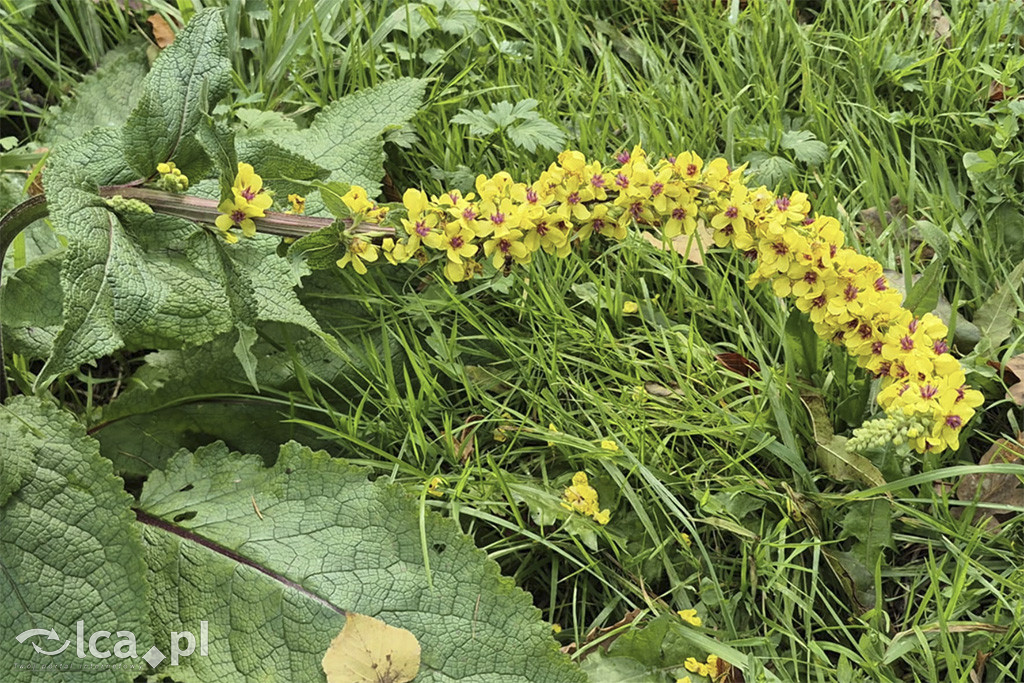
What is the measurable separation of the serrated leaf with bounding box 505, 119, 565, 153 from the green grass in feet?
0.22

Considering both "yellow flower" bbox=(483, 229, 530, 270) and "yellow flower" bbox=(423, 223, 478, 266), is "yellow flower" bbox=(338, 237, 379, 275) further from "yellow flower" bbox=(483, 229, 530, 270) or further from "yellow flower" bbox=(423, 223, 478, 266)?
"yellow flower" bbox=(483, 229, 530, 270)

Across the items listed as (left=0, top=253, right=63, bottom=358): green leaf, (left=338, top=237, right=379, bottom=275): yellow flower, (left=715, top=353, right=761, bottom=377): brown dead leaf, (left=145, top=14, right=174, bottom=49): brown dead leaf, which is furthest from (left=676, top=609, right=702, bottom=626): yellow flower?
(left=145, top=14, right=174, bottom=49): brown dead leaf

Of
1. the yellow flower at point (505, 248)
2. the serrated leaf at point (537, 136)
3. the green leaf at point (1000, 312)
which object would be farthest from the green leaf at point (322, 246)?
the green leaf at point (1000, 312)

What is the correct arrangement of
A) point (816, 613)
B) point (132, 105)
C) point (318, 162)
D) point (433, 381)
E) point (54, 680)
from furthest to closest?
1. point (132, 105)
2. point (318, 162)
3. point (433, 381)
4. point (816, 613)
5. point (54, 680)

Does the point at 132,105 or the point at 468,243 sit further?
the point at 132,105

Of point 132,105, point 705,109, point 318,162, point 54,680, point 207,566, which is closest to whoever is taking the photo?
point 54,680

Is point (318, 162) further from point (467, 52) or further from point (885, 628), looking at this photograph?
point (885, 628)

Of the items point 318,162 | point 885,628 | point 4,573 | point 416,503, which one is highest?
point 318,162

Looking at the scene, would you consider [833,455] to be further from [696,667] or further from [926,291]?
[696,667]

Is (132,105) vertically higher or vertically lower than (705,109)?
higher

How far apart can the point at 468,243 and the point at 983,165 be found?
5.01 feet

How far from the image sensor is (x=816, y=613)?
211 cm

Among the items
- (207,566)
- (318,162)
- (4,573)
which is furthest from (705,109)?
(4,573)

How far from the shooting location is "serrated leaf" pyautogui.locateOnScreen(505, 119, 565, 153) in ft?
8.34
